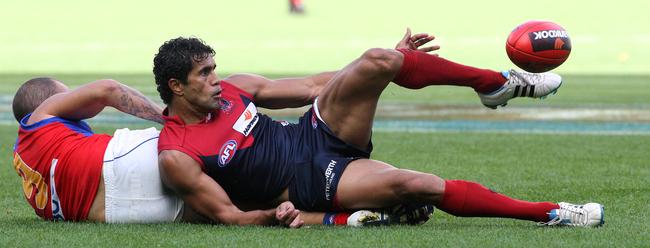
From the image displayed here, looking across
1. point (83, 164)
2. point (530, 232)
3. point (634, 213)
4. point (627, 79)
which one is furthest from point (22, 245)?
point (627, 79)

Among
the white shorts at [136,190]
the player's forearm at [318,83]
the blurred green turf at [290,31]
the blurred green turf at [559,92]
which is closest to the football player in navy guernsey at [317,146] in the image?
the white shorts at [136,190]

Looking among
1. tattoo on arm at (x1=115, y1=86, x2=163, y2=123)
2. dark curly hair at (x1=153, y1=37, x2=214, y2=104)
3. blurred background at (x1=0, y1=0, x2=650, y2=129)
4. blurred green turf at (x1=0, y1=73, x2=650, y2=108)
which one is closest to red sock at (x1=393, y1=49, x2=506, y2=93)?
dark curly hair at (x1=153, y1=37, x2=214, y2=104)

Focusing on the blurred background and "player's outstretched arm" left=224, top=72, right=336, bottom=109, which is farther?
the blurred background

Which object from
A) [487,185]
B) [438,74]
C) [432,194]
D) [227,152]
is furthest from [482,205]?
[487,185]

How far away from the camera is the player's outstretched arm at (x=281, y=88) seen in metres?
7.22

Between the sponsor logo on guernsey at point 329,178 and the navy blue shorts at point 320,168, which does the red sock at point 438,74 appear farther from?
the sponsor logo on guernsey at point 329,178

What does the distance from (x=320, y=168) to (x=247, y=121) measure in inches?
19.8

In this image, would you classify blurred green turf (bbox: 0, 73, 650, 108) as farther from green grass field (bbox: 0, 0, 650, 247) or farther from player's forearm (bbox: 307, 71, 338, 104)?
player's forearm (bbox: 307, 71, 338, 104)

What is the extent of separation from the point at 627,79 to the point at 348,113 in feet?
62.6

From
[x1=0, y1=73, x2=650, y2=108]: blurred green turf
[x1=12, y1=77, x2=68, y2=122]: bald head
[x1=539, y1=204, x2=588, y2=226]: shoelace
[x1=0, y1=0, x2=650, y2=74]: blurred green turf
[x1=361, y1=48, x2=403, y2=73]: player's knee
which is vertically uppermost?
[x1=361, y1=48, x2=403, y2=73]: player's knee

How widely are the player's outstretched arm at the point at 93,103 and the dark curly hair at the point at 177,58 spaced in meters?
0.46

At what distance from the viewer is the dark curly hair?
6.77m

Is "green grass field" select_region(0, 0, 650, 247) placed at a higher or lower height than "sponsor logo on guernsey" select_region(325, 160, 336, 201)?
lower

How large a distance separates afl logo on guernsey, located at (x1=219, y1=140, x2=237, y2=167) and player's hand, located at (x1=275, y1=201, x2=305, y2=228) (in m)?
0.39
